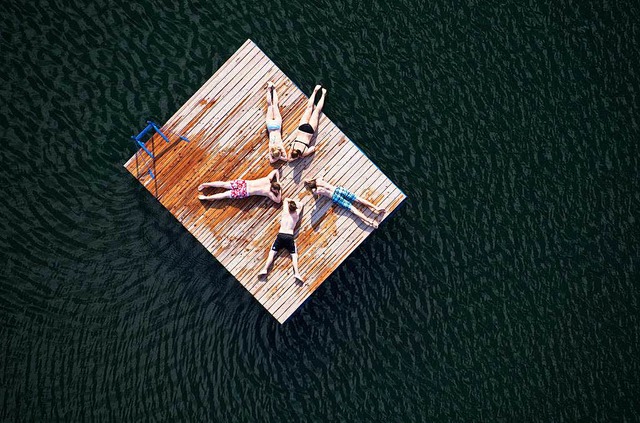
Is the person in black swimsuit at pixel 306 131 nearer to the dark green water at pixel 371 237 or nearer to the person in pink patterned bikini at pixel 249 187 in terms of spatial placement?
the person in pink patterned bikini at pixel 249 187

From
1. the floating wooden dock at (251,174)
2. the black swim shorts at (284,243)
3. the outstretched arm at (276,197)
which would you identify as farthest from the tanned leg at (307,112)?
the black swim shorts at (284,243)

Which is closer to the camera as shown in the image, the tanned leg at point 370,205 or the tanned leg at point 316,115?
the tanned leg at point 370,205

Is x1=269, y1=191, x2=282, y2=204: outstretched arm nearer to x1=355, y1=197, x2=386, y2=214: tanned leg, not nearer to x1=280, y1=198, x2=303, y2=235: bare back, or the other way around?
x1=280, y1=198, x2=303, y2=235: bare back

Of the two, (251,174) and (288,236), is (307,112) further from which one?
(288,236)

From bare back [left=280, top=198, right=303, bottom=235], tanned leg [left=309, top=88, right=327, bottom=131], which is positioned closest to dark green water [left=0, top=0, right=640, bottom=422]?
tanned leg [left=309, top=88, right=327, bottom=131]

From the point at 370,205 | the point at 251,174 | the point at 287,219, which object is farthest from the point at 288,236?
the point at 370,205
